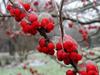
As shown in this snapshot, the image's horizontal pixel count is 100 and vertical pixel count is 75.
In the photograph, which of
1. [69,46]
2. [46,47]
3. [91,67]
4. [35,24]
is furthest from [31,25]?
[91,67]

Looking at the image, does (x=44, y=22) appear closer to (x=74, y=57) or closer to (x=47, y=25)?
(x=47, y=25)

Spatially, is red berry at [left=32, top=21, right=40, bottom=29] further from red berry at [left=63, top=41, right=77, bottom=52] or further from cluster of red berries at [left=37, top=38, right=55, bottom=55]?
red berry at [left=63, top=41, right=77, bottom=52]

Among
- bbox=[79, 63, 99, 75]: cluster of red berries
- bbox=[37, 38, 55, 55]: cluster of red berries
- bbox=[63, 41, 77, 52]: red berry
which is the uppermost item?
bbox=[63, 41, 77, 52]: red berry

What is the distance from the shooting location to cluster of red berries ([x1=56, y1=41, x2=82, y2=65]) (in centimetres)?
162

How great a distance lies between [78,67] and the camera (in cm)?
160

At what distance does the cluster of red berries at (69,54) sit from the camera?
5.33 ft

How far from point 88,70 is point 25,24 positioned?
50cm

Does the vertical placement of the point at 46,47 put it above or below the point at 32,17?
below

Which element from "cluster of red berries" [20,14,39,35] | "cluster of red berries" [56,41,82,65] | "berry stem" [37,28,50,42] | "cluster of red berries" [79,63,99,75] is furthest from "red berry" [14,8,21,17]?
"cluster of red berries" [79,63,99,75]

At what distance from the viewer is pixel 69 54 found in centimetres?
164

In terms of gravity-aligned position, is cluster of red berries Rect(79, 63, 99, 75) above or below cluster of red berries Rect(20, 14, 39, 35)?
below

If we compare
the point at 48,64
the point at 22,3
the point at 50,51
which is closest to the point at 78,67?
the point at 50,51

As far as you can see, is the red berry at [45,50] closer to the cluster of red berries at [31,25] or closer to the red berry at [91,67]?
the cluster of red berries at [31,25]

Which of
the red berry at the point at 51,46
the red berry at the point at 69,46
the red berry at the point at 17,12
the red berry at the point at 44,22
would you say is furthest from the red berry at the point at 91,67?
the red berry at the point at 17,12
